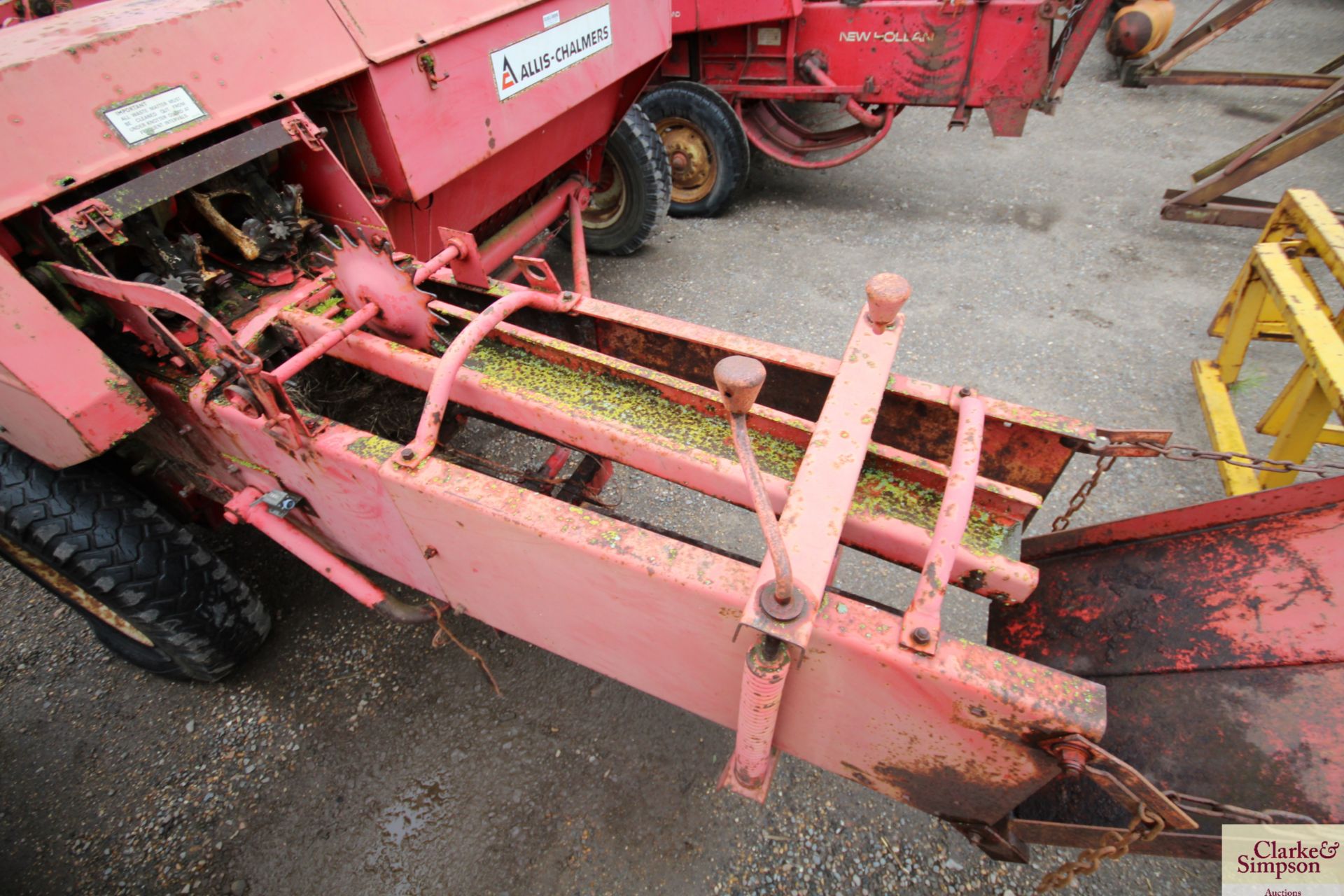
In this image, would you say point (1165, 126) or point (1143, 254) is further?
point (1165, 126)

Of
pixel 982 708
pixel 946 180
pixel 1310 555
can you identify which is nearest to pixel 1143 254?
pixel 946 180

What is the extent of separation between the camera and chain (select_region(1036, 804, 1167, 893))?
1.12 metres

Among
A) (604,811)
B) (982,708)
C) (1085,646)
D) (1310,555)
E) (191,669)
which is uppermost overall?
(982,708)

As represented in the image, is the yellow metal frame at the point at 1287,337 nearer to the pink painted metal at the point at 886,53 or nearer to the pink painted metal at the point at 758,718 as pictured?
the pink painted metal at the point at 886,53

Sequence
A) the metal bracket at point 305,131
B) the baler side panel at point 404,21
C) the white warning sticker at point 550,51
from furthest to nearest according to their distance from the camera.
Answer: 1. the white warning sticker at point 550,51
2. the baler side panel at point 404,21
3. the metal bracket at point 305,131

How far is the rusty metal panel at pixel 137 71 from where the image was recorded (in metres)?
1.45

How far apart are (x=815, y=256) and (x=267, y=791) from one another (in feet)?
13.8

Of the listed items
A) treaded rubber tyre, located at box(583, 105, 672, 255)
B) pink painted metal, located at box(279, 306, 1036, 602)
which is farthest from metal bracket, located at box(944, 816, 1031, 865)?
treaded rubber tyre, located at box(583, 105, 672, 255)

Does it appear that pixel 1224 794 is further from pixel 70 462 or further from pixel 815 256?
pixel 815 256

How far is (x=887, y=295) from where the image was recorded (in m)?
1.47

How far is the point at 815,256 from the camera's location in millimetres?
4594

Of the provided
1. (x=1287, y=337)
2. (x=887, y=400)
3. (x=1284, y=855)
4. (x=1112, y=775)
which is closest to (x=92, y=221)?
(x=887, y=400)

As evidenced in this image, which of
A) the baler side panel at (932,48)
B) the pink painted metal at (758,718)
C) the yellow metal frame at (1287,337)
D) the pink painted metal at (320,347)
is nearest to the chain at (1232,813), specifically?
the pink painted metal at (758,718)

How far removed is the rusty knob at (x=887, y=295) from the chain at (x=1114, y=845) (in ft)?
3.43
